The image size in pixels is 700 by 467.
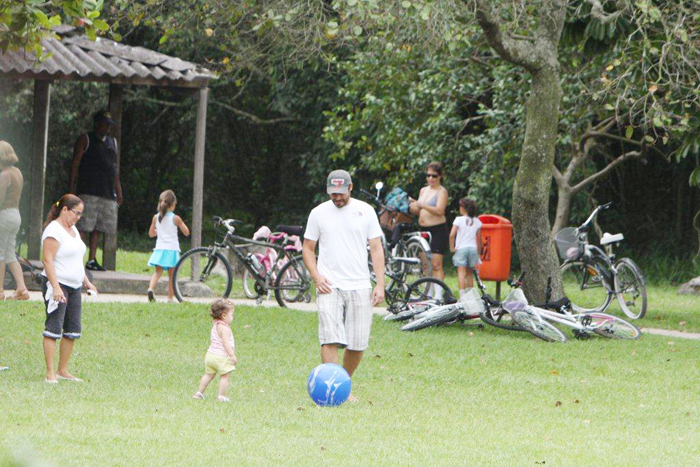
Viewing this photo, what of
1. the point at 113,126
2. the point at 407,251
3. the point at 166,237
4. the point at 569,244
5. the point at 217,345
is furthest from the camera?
the point at 113,126

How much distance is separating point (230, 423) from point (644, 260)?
1747 cm

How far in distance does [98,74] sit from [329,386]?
7922mm

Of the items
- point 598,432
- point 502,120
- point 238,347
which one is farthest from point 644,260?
point 598,432

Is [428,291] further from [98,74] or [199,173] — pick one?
[98,74]

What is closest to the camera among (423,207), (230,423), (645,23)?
(230,423)

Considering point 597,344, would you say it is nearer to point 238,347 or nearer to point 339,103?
point 238,347

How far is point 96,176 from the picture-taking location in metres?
14.9

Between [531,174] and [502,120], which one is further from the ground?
[502,120]

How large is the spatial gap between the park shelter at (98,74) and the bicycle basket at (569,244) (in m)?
4.95

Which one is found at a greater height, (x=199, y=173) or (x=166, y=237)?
(x=199, y=173)

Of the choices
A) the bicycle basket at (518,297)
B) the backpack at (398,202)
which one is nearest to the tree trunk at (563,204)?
the backpack at (398,202)

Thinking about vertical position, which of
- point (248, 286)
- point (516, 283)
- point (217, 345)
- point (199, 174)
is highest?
point (199, 174)

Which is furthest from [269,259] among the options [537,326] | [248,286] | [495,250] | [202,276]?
[537,326]

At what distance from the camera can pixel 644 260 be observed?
74.6ft
